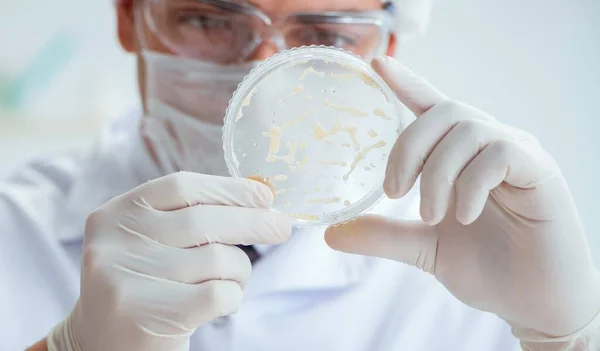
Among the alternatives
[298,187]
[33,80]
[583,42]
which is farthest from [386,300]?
[33,80]

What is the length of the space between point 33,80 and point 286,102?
169cm

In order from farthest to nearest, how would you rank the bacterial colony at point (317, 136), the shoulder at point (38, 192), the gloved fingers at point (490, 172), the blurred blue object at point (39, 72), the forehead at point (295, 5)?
the blurred blue object at point (39, 72), the shoulder at point (38, 192), the forehead at point (295, 5), the bacterial colony at point (317, 136), the gloved fingers at point (490, 172)

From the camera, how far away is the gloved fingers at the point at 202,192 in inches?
38.0

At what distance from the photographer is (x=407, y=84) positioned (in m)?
0.98

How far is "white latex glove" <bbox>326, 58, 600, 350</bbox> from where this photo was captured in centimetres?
94

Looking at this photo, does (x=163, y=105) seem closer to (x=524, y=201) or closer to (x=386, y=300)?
(x=386, y=300)

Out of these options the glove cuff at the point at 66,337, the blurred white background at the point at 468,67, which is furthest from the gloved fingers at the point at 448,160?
the blurred white background at the point at 468,67

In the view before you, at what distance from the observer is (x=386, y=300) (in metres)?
1.43

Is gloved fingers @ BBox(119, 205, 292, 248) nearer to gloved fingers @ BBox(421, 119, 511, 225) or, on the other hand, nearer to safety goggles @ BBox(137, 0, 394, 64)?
gloved fingers @ BBox(421, 119, 511, 225)

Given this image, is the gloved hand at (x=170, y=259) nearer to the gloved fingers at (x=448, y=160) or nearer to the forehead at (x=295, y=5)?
the gloved fingers at (x=448, y=160)

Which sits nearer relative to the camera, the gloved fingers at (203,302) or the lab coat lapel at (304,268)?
the gloved fingers at (203,302)

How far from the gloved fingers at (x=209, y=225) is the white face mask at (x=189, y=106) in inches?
17.6

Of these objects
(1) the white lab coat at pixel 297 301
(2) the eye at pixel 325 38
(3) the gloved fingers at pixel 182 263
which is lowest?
(1) the white lab coat at pixel 297 301

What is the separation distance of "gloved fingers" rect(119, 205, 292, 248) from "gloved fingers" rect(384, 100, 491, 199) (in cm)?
19
